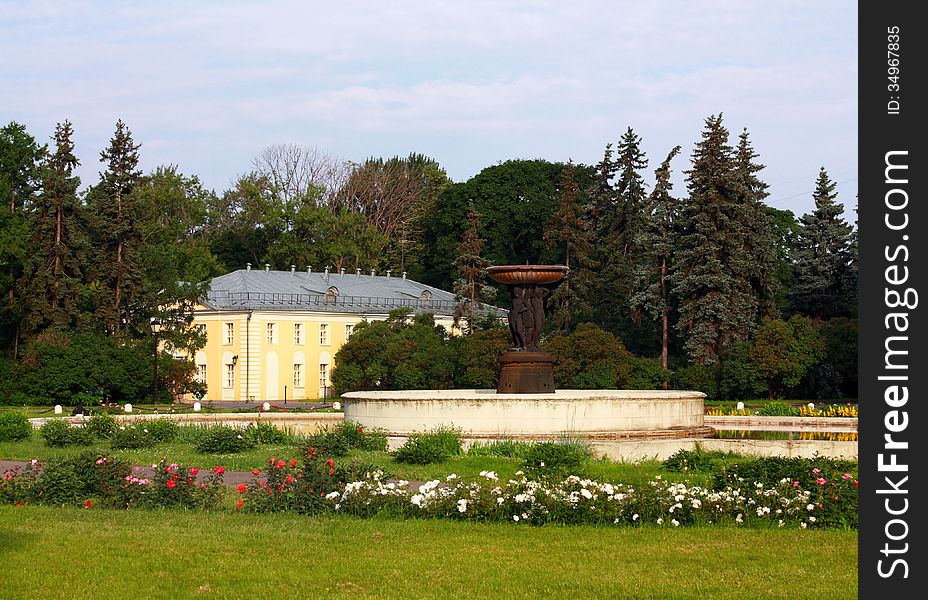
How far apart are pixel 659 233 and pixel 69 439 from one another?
32979 millimetres

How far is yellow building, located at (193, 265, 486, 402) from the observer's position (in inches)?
2269

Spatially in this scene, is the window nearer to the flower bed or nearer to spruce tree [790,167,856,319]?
spruce tree [790,167,856,319]

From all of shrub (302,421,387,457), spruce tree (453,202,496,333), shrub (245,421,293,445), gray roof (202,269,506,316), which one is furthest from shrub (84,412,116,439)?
gray roof (202,269,506,316)

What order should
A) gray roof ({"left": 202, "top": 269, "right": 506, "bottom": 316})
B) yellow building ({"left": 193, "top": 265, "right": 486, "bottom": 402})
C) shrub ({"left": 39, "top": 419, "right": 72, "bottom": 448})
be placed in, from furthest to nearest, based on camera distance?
1. gray roof ({"left": 202, "top": 269, "right": 506, "bottom": 316})
2. yellow building ({"left": 193, "top": 265, "right": 486, "bottom": 402})
3. shrub ({"left": 39, "top": 419, "right": 72, "bottom": 448})

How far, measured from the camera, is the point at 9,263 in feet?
170

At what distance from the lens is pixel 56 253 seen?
1946 inches

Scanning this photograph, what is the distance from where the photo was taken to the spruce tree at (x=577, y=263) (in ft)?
179

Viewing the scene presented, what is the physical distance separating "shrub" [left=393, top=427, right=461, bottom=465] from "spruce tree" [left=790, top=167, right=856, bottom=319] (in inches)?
1316

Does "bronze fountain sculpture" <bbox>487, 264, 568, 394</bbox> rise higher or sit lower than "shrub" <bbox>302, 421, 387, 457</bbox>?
higher

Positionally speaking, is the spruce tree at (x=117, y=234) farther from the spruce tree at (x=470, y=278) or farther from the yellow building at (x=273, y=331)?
the spruce tree at (x=470, y=278)

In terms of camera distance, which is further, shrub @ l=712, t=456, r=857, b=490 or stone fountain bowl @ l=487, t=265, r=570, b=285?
stone fountain bowl @ l=487, t=265, r=570, b=285

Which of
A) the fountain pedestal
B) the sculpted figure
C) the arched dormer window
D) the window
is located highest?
the arched dormer window

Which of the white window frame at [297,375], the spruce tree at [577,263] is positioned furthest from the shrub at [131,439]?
the white window frame at [297,375]

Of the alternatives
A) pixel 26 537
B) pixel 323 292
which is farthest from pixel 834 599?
pixel 323 292
